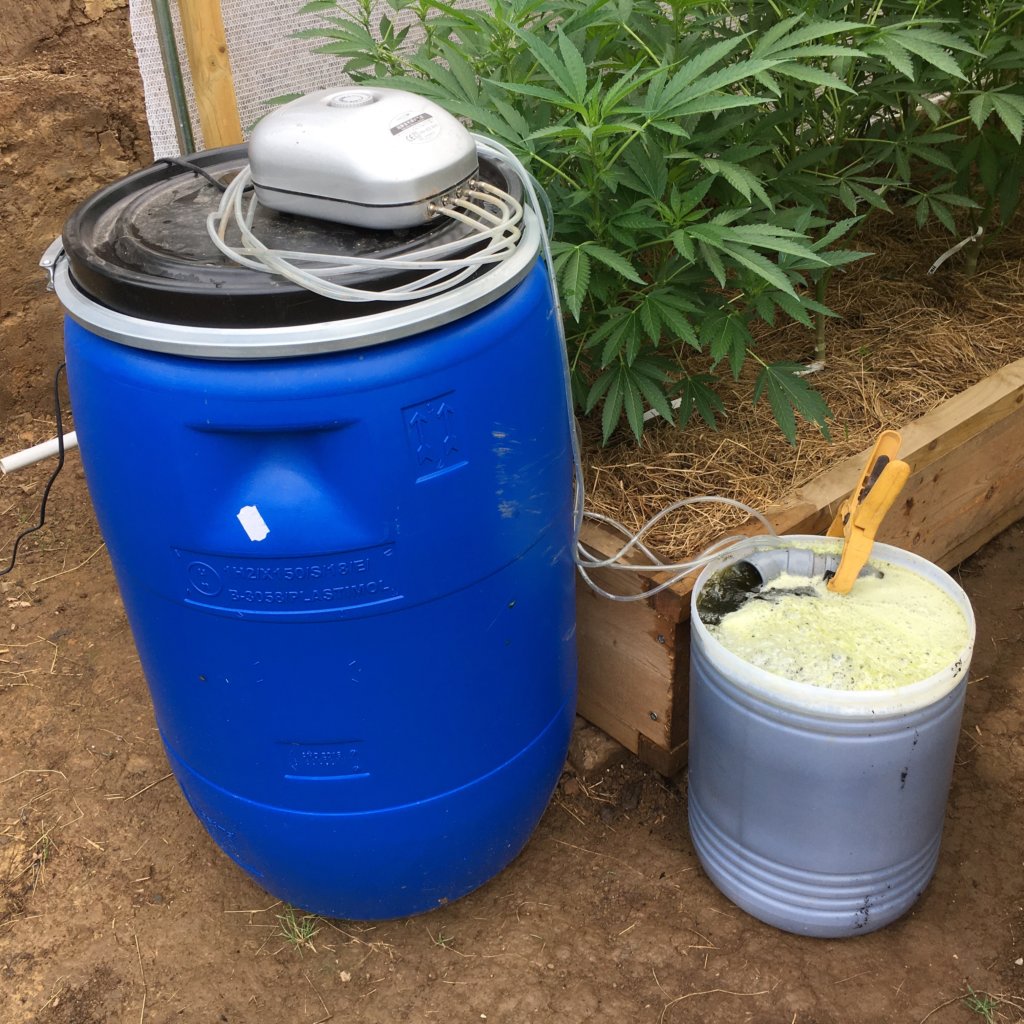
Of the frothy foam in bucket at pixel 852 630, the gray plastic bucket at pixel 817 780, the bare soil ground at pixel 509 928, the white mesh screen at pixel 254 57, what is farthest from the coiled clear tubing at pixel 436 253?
the white mesh screen at pixel 254 57

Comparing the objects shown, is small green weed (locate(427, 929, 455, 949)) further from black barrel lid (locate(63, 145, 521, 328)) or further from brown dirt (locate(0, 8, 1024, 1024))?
black barrel lid (locate(63, 145, 521, 328))

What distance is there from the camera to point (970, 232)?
2629mm

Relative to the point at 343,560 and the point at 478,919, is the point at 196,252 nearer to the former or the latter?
the point at 343,560

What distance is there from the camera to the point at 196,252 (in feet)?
4.29

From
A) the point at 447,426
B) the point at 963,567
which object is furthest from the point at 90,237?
the point at 963,567

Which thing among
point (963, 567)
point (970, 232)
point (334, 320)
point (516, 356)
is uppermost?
point (334, 320)

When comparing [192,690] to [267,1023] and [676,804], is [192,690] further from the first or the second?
[676,804]

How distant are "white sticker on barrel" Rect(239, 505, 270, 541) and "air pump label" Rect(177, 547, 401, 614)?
35 mm

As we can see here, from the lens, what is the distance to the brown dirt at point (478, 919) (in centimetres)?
169

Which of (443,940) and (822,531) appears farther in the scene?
(822,531)

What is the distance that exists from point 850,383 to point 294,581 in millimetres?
1387

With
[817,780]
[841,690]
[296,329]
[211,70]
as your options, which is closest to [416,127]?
[296,329]

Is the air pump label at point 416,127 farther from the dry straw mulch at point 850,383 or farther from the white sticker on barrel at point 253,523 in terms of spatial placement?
the dry straw mulch at point 850,383

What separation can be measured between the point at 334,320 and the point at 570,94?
0.55 metres
